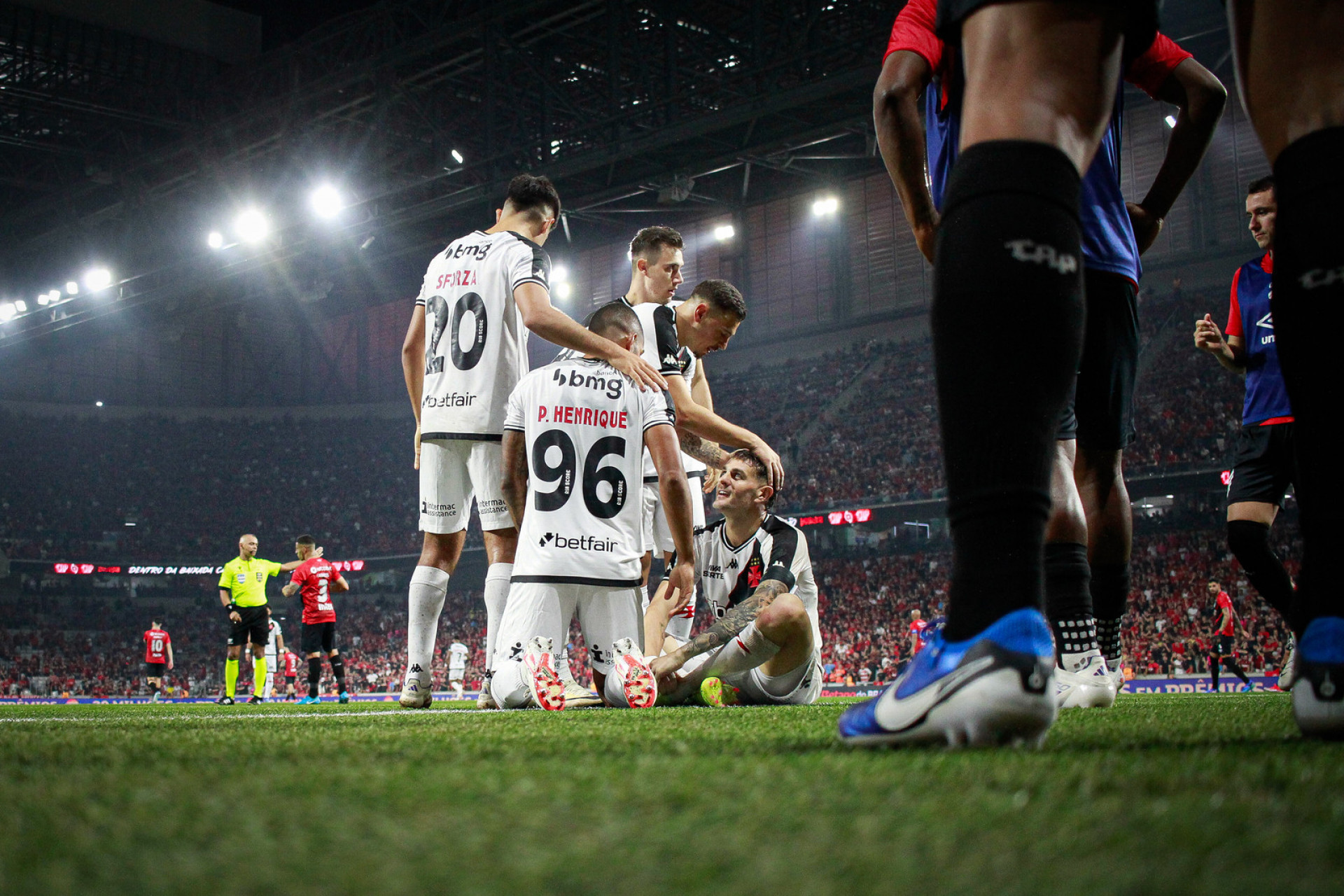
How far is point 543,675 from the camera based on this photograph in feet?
11.3

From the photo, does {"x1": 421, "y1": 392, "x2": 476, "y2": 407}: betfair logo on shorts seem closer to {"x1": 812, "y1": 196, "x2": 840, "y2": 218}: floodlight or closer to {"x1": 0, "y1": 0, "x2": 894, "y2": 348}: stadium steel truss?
{"x1": 0, "y1": 0, "x2": 894, "y2": 348}: stadium steel truss

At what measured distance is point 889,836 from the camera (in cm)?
62

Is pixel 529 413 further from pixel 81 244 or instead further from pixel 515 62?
pixel 81 244

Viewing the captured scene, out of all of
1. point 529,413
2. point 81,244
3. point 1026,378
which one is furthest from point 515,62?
point 1026,378

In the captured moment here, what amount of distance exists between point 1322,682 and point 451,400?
353 centimetres

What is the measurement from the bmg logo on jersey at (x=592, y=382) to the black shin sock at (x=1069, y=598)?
177 centimetres

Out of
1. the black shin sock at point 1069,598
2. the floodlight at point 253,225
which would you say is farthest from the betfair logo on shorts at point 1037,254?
the floodlight at point 253,225

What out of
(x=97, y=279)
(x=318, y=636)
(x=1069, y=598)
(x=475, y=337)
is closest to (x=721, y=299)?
(x=475, y=337)

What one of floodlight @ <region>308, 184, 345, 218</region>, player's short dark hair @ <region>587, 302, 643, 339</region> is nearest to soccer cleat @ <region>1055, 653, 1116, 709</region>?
player's short dark hair @ <region>587, 302, 643, 339</region>

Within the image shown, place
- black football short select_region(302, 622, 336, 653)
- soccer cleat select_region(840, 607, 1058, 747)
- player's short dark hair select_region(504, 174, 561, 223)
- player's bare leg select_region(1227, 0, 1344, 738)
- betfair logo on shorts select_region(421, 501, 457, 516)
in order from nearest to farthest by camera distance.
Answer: soccer cleat select_region(840, 607, 1058, 747)
player's bare leg select_region(1227, 0, 1344, 738)
betfair logo on shorts select_region(421, 501, 457, 516)
player's short dark hair select_region(504, 174, 561, 223)
black football short select_region(302, 622, 336, 653)

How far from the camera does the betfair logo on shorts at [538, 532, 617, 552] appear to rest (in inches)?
139

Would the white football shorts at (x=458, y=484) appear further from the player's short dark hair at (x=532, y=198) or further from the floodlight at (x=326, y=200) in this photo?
the floodlight at (x=326, y=200)

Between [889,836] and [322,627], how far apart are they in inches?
416

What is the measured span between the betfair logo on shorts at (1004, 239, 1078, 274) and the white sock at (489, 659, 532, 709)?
8.69 ft
